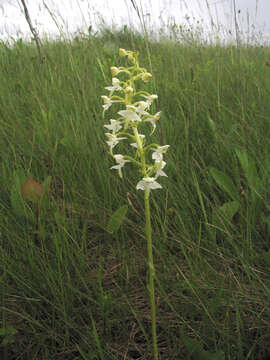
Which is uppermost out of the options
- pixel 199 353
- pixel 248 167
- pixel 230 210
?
pixel 248 167

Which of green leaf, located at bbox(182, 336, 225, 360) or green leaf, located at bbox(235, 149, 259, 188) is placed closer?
green leaf, located at bbox(182, 336, 225, 360)

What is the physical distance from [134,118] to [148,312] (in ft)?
2.35

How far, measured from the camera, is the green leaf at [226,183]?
1423 mm

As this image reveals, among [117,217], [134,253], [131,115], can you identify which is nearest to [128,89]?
[131,115]

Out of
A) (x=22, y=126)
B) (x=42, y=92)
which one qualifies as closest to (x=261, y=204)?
(x=22, y=126)

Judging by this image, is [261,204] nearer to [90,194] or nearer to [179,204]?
[179,204]

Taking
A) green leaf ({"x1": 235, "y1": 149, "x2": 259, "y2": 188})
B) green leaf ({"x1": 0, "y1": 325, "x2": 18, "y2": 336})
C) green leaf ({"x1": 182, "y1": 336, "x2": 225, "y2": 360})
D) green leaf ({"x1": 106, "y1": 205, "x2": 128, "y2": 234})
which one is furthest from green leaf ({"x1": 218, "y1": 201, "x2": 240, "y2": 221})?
green leaf ({"x1": 0, "y1": 325, "x2": 18, "y2": 336})

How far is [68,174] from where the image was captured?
1.64 metres

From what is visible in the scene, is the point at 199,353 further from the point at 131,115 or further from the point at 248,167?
the point at 248,167

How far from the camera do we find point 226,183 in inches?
56.1

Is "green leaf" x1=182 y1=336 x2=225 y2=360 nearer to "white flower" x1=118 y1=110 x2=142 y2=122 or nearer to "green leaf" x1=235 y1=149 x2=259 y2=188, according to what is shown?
"white flower" x1=118 y1=110 x2=142 y2=122

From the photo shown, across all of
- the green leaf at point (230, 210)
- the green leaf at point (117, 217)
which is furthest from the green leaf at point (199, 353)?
the green leaf at point (230, 210)

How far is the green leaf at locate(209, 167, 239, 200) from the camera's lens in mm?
1423

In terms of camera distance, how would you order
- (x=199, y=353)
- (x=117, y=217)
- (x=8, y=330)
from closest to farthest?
1. (x=199, y=353)
2. (x=8, y=330)
3. (x=117, y=217)
